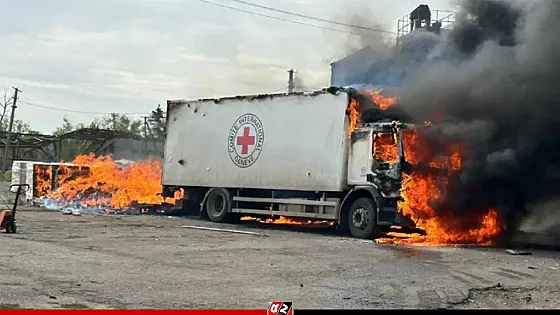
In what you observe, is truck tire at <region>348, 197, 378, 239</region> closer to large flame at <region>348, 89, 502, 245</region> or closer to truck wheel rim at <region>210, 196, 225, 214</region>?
large flame at <region>348, 89, 502, 245</region>

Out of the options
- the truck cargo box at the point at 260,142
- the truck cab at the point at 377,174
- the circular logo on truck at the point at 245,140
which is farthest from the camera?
the circular logo on truck at the point at 245,140

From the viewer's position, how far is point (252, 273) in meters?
9.31

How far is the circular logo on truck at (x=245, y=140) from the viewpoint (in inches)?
708

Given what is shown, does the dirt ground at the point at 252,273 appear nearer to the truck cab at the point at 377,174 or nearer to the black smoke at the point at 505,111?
the truck cab at the point at 377,174

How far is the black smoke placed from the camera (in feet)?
44.5

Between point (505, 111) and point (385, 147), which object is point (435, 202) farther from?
point (505, 111)

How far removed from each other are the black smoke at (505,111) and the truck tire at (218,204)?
620 cm

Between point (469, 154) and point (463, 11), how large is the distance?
4.00 m

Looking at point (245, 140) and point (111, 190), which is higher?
point (245, 140)

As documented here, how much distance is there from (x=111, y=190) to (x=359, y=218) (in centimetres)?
1099

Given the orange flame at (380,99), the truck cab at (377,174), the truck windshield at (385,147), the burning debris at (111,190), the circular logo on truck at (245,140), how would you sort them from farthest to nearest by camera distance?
the burning debris at (111,190) < the circular logo on truck at (245,140) < the orange flame at (380,99) < the truck windshield at (385,147) < the truck cab at (377,174)

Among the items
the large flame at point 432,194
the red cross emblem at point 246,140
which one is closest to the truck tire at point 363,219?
the large flame at point 432,194

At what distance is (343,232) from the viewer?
16125mm

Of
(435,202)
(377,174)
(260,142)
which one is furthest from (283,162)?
(435,202)
